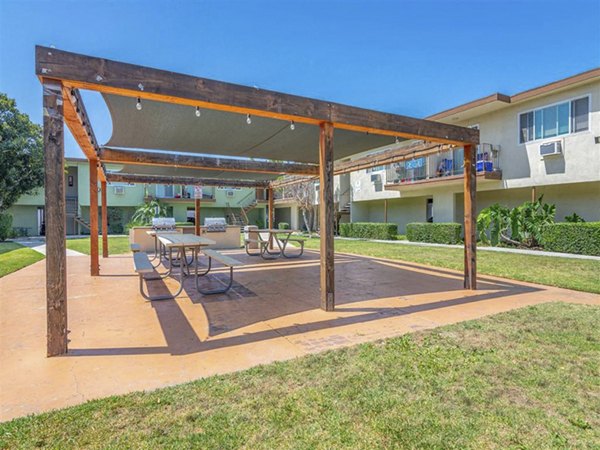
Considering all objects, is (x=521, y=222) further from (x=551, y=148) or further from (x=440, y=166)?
(x=440, y=166)


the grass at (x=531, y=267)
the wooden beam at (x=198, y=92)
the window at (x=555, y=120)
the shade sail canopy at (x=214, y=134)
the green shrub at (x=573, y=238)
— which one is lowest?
the grass at (x=531, y=267)

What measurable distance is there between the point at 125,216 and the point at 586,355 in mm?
31818

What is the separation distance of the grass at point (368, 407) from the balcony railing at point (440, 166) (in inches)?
470

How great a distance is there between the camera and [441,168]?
17547mm

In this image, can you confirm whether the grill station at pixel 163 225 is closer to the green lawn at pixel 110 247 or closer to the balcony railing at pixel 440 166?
the green lawn at pixel 110 247

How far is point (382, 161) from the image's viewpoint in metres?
9.48

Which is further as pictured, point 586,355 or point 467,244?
point 467,244

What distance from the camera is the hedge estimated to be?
19.5m

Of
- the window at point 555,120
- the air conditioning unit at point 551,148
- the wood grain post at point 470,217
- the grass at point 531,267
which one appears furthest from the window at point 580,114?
the wood grain post at point 470,217

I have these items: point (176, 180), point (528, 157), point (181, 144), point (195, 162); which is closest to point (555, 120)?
point (528, 157)

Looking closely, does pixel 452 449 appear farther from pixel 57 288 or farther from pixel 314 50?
pixel 314 50

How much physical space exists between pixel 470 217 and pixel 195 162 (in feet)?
23.2

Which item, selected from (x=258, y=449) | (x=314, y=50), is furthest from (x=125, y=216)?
(x=258, y=449)

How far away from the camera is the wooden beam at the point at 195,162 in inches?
342
